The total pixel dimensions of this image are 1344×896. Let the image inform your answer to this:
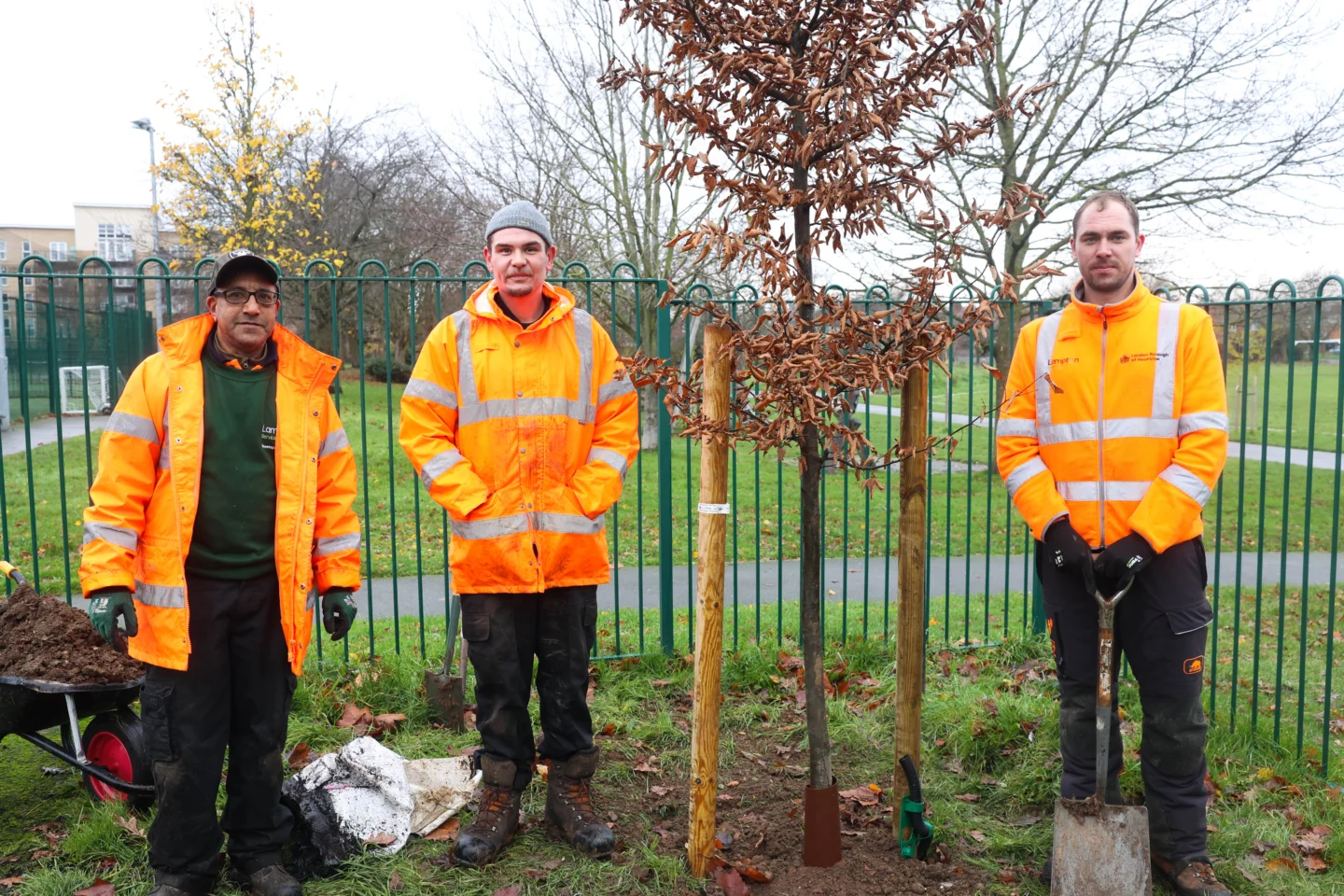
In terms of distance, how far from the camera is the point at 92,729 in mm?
4000

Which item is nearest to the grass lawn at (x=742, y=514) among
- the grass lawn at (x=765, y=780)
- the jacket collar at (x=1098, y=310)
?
the grass lawn at (x=765, y=780)

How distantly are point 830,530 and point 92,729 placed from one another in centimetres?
839

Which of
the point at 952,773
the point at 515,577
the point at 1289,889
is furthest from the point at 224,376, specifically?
the point at 1289,889

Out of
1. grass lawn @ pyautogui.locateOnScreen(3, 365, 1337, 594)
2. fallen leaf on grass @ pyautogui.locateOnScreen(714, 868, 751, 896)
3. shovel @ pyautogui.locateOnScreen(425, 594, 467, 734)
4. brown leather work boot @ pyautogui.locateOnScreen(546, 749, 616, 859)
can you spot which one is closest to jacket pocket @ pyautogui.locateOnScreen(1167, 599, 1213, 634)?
fallen leaf on grass @ pyautogui.locateOnScreen(714, 868, 751, 896)

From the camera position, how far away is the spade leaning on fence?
10.1 feet

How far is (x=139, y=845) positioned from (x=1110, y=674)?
361 centimetres

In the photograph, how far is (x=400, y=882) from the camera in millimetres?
3375

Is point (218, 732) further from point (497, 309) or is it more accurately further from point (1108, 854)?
point (1108, 854)

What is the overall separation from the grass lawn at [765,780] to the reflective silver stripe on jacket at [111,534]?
49.8 inches

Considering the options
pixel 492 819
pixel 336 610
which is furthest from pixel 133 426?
pixel 492 819

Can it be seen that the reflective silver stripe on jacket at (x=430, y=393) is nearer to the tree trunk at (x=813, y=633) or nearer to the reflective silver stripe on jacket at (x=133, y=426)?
the reflective silver stripe on jacket at (x=133, y=426)

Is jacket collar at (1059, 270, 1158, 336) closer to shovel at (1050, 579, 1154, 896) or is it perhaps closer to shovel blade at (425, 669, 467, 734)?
shovel at (1050, 579, 1154, 896)

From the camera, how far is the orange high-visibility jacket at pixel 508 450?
3463 mm

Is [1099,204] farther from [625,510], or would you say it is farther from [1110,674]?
[625,510]
